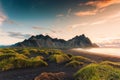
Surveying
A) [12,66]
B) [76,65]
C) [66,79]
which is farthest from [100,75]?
[12,66]

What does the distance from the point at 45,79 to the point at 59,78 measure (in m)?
1.30

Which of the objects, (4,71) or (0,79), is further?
(4,71)

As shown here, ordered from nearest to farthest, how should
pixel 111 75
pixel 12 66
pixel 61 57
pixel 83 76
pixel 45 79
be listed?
pixel 111 75 < pixel 83 76 < pixel 45 79 < pixel 12 66 < pixel 61 57

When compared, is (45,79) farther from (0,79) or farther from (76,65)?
(76,65)

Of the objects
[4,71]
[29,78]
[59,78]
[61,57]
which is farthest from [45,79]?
[61,57]

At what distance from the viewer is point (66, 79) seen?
15602 millimetres

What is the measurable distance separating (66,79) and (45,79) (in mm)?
1826

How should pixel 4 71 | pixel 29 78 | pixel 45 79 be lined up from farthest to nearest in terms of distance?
1. pixel 4 71
2. pixel 29 78
3. pixel 45 79

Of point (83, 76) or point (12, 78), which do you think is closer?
point (83, 76)

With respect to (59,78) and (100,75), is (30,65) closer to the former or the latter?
(59,78)

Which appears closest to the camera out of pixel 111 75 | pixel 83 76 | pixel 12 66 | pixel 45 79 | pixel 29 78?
pixel 111 75

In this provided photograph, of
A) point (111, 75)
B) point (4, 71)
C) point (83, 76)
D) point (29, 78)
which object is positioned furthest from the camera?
point (4, 71)

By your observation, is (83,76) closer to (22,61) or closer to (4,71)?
(4,71)

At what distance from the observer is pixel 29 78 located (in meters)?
17.3
